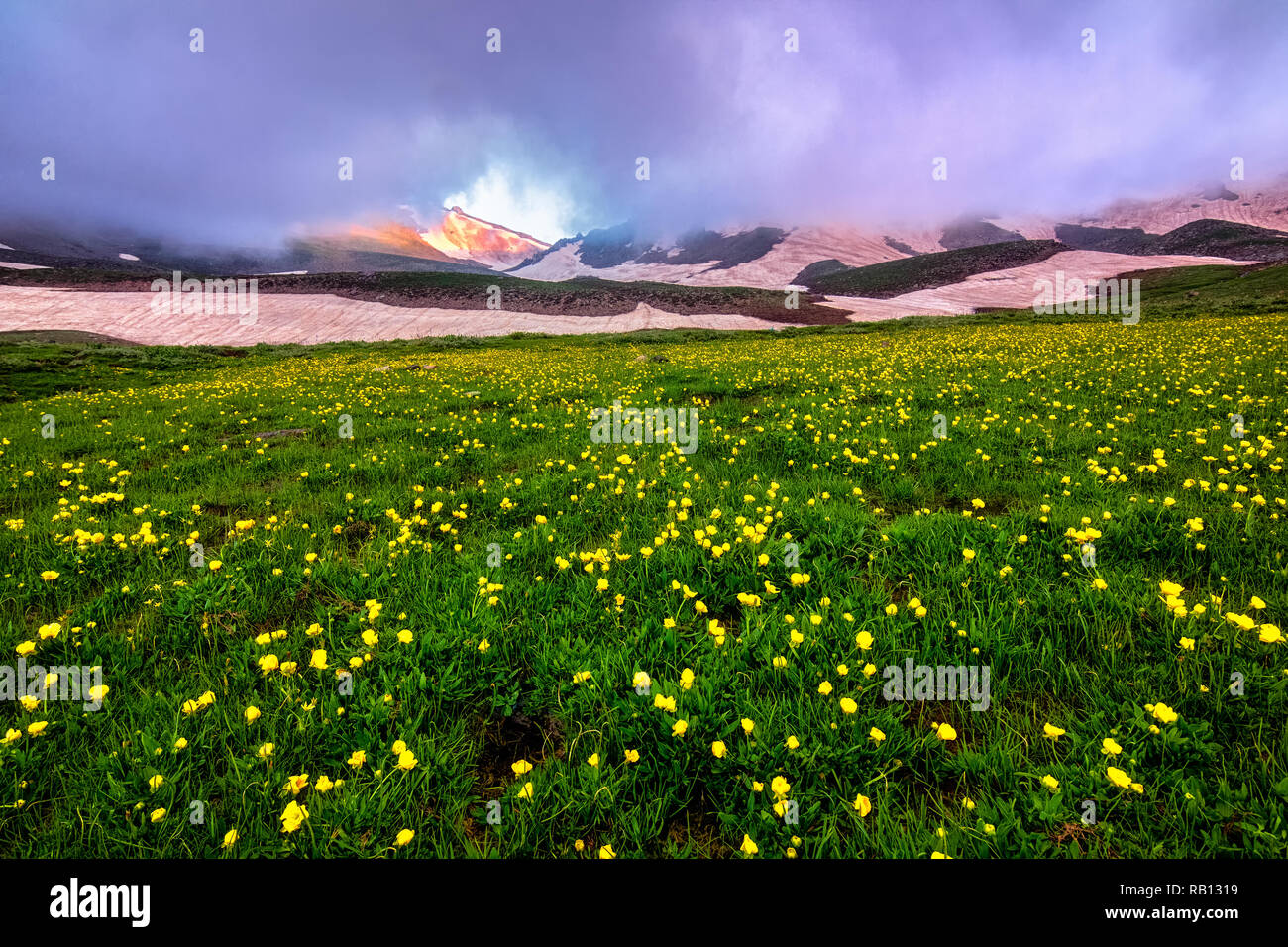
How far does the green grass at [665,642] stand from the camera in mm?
2455

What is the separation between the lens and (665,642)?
368cm

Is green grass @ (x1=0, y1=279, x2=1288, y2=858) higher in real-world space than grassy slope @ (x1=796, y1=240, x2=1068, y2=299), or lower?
lower

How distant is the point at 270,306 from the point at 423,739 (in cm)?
Result: 8612

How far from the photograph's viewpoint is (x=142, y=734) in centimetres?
280

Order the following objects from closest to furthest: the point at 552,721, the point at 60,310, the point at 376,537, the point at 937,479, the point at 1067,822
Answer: the point at 1067,822, the point at 552,721, the point at 376,537, the point at 937,479, the point at 60,310

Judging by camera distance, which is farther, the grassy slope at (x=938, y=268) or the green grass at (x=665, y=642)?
the grassy slope at (x=938, y=268)

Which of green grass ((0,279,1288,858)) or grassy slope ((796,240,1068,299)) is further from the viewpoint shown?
grassy slope ((796,240,1068,299))

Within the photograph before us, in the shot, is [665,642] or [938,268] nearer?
[665,642]

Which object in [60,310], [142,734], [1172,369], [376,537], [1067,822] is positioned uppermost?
[60,310]

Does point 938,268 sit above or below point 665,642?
above

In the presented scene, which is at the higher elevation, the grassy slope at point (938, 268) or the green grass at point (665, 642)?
the grassy slope at point (938, 268)

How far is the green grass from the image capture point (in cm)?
246
